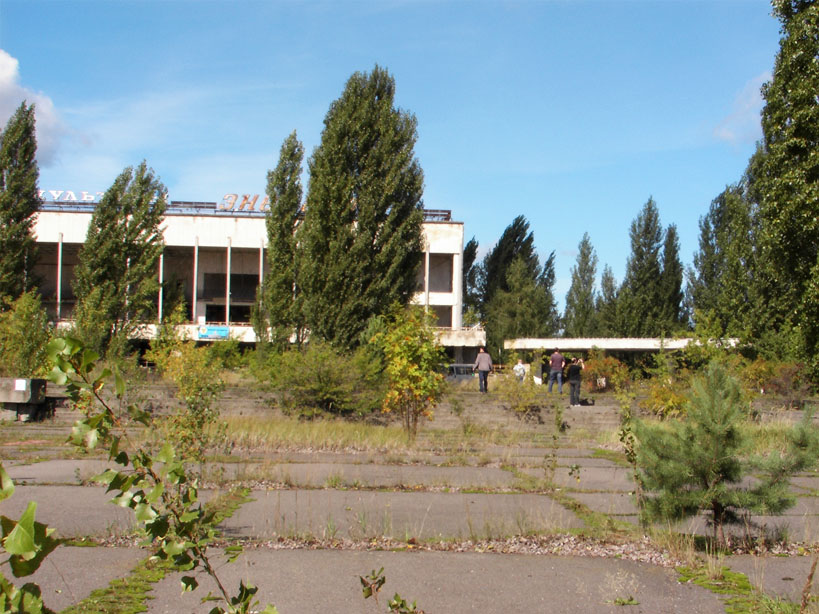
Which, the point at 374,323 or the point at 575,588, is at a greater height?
the point at 374,323

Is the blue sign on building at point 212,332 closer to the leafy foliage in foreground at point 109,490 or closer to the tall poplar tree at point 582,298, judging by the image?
the tall poplar tree at point 582,298

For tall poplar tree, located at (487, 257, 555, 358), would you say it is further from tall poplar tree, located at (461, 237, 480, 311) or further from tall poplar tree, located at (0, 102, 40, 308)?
tall poplar tree, located at (0, 102, 40, 308)

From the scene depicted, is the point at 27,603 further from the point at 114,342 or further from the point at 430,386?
the point at 114,342

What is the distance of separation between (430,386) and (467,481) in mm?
4983

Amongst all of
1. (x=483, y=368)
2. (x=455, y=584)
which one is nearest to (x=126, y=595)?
(x=455, y=584)

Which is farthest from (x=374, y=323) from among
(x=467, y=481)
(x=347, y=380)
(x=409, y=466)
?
(x=467, y=481)

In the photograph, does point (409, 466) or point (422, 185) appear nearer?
point (409, 466)

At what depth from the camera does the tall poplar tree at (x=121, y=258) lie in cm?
3881

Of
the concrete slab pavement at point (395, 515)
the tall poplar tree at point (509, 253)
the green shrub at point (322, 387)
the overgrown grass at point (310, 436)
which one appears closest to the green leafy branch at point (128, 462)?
the concrete slab pavement at point (395, 515)

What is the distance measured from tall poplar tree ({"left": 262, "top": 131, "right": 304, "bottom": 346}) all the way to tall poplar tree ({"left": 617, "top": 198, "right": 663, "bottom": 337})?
25667 millimetres

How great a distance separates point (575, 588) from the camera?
20.0 ft

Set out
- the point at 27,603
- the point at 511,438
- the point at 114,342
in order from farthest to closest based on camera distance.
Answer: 1. the point at 114,342
2. the point at 511,438
3. the point at 27,603

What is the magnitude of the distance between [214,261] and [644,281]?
3159cm

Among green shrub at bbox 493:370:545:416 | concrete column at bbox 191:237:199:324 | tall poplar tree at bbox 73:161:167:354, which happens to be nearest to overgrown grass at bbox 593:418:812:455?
green shrub at bbox 493:370:545:416
